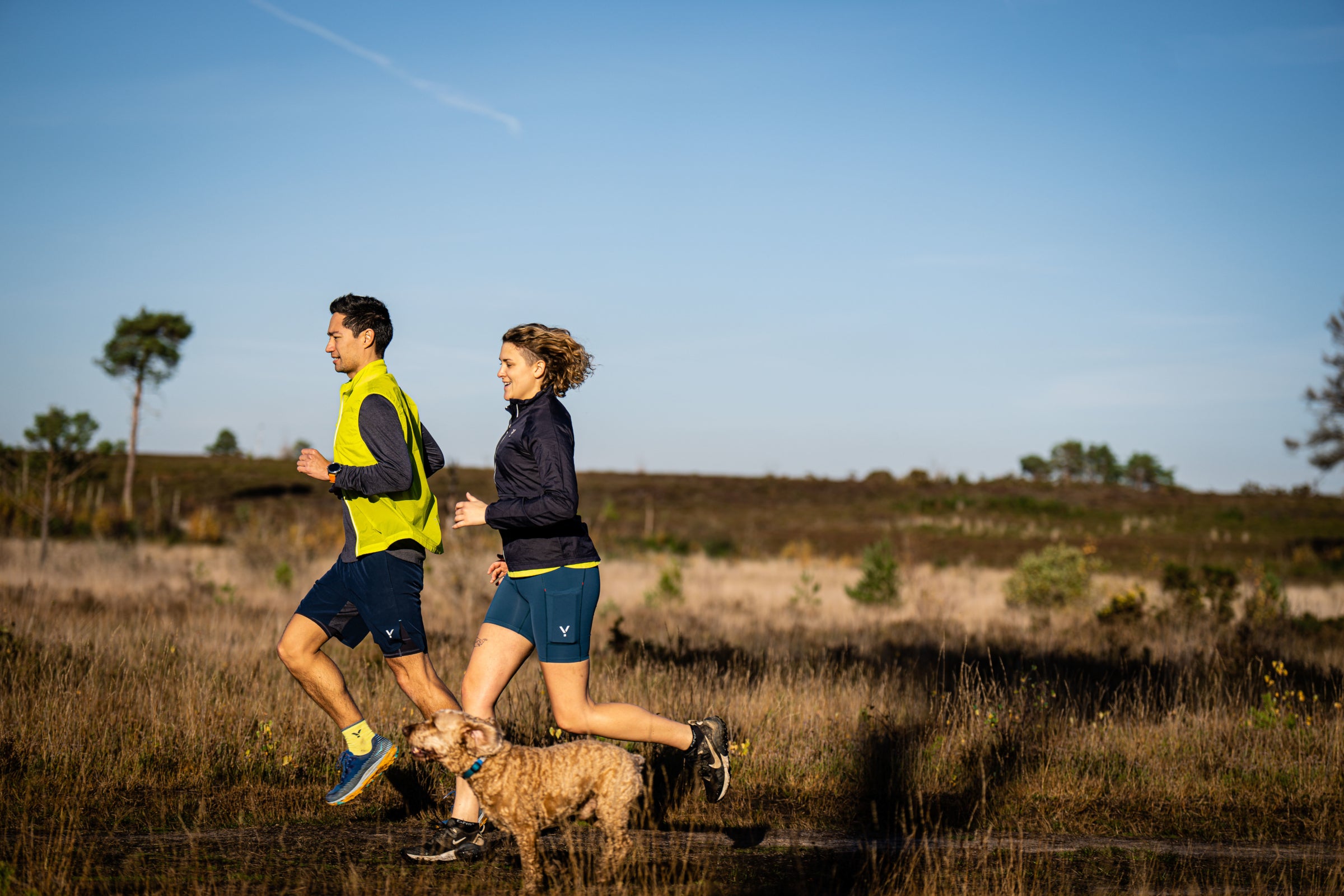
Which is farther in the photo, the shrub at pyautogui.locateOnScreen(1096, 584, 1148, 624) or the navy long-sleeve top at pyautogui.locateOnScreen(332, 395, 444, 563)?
the shrub at pyautogui.locateOnScreen(1096, 584, 1148, 624)

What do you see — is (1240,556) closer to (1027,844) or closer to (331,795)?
(1027,844)

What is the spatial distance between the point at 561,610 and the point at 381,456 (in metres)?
1.09

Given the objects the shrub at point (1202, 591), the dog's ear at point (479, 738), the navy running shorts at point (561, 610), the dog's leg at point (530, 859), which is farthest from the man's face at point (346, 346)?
the shrub at point (1202, 591)

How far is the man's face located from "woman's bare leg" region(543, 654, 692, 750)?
5.58ft

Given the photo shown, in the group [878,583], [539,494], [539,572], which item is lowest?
[878,583]

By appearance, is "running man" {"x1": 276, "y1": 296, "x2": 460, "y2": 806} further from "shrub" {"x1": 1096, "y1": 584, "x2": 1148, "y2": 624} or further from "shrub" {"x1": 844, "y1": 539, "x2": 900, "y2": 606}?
"shrub" {"x1": 844, "y1": 539, "x2": 900, "y2": 606}

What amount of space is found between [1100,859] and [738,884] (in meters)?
1.93

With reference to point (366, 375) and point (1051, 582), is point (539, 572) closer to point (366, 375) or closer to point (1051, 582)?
point (366, 375)

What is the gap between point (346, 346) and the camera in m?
4.62

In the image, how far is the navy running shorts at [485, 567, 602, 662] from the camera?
4105 mm

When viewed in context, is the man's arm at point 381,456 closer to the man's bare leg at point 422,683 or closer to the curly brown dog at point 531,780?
the man's bare leg at point 422,683

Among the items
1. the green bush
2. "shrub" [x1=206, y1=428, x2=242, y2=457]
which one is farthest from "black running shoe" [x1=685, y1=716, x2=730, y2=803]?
"shrub" [x1=206, y1=428, x2=242, y2=457]

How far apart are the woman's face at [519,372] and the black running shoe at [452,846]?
6.15 feet

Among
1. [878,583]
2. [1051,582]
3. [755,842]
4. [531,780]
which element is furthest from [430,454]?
[1051,582]
